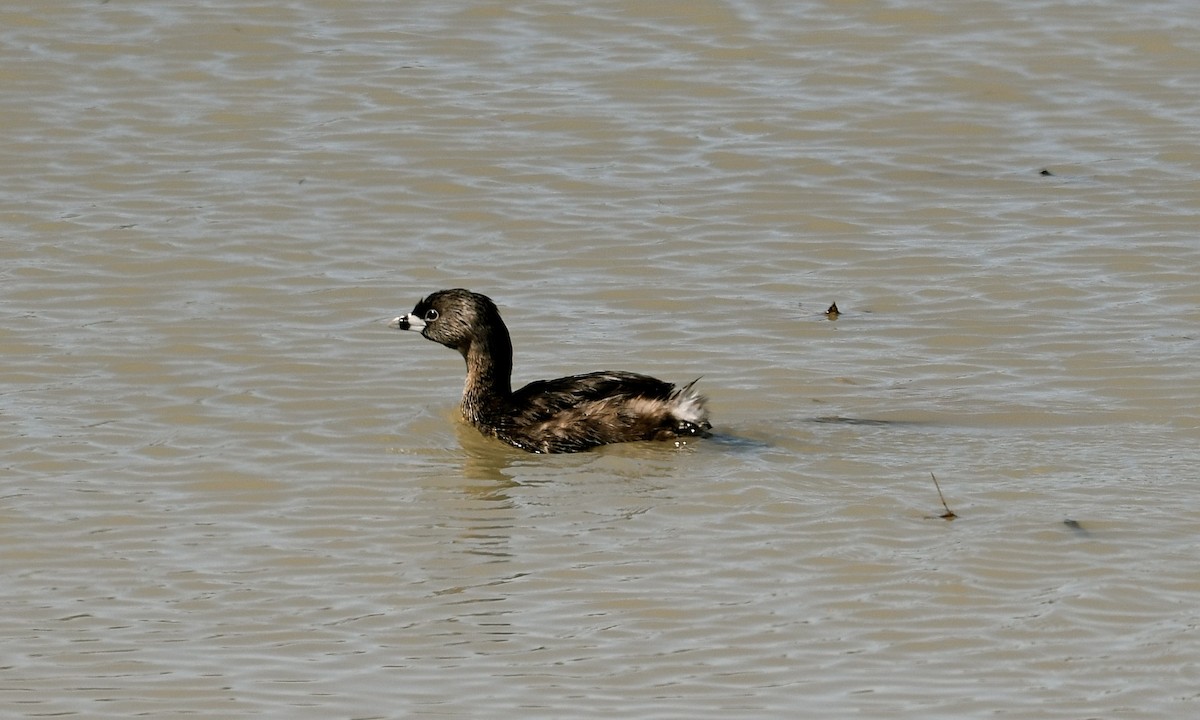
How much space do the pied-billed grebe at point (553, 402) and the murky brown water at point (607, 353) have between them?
161mm

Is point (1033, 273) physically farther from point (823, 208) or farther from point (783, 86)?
point (783, 86)

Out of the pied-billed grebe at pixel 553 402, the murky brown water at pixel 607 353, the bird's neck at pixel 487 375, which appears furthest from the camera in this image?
the bird's neck at pixel 487 375

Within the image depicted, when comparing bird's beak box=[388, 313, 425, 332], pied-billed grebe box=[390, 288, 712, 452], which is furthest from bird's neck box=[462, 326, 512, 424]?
bird's beak box=[388, 313, 425, 332]

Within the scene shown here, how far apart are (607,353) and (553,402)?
1.31 meters

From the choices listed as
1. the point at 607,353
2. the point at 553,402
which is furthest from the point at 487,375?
the point at 607,353

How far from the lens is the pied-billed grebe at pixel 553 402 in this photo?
408 inches

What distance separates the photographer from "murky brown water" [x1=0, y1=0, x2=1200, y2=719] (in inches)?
300

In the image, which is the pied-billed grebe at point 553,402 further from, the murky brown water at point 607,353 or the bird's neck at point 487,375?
the murky brown water at point 607,353

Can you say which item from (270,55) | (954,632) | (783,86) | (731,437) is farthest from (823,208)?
(954,632)

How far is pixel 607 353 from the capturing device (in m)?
11.8

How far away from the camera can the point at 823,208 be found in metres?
14.6

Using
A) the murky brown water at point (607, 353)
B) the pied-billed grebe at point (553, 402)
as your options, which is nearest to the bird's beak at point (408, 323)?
the pied-billed grebe at point (553, 402)

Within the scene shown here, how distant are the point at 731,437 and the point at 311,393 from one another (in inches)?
91.5

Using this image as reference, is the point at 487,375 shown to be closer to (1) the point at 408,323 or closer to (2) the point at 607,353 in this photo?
(1) the point at 408,323
